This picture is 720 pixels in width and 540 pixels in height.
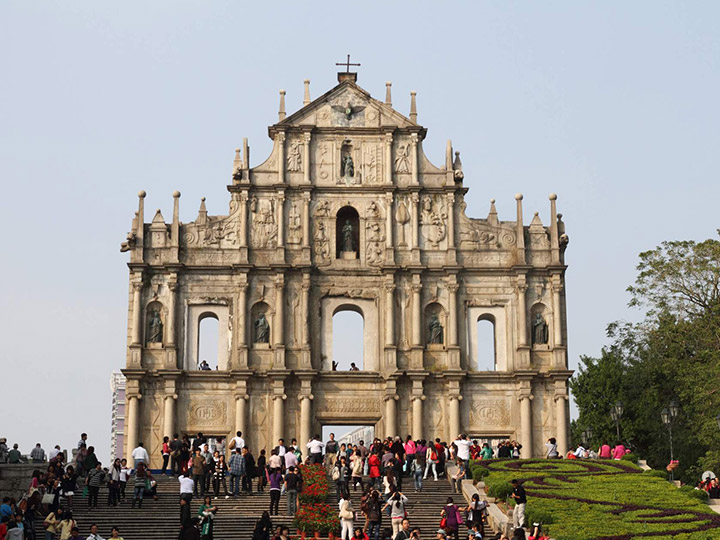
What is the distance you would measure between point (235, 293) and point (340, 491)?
16446mm

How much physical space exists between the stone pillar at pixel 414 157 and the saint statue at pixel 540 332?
719 cm

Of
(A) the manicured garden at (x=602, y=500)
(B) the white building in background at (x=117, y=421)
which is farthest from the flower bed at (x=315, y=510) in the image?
(B) the white building in background at (x=117, y=421)

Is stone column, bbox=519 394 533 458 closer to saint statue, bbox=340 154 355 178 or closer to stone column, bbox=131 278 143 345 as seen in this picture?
saint statue, bbox=340 154 355 178

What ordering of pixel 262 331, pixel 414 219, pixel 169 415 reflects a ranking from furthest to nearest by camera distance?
pixel 414 219 → pixel 262 331 → pixel 169 415

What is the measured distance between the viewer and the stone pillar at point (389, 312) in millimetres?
49406

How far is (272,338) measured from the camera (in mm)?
49531

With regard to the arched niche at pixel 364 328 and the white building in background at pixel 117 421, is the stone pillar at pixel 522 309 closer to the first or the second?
the arched niche at pixel 364 328

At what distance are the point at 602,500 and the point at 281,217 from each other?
19854 millimetres

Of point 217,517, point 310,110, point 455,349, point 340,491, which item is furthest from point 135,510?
point 310,110

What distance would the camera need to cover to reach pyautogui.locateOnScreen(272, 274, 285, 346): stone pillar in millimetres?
49125

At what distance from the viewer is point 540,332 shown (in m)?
50.1

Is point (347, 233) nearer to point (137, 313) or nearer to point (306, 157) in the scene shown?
point (306, 157)

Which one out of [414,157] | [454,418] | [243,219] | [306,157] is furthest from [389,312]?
[306,157]

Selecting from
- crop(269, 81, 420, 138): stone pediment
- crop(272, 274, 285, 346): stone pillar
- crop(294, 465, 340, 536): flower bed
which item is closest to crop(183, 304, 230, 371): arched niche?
crop(272, 274, 285, 346): stone pillar
